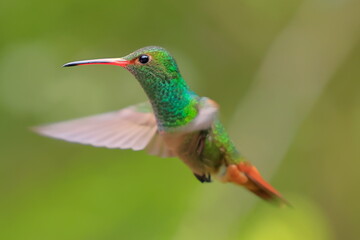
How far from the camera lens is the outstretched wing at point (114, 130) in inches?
63.7

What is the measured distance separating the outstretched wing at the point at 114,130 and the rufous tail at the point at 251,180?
10.5 inches

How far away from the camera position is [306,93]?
3.47 meters

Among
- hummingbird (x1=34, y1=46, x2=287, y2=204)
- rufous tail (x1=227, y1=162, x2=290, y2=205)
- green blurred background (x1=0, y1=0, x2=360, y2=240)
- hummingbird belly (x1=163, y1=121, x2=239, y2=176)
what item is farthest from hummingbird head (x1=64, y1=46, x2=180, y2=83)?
green blurred background (x1=0, y1=0, x2=360, y2=240)

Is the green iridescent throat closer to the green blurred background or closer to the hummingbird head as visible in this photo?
the hummingbird head

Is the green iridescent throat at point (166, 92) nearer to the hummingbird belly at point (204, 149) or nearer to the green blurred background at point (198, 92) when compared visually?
the hummingbird belly at point (204, 149)

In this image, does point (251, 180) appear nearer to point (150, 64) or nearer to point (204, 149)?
point (204, 149)

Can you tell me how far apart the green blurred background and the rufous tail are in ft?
2.89

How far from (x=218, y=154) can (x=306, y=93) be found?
176 centimetres

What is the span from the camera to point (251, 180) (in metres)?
1.86

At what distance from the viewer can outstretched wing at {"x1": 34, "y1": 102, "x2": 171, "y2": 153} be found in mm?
1619

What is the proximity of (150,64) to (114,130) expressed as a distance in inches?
13.6

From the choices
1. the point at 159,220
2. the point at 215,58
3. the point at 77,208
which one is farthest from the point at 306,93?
the point at 77,208

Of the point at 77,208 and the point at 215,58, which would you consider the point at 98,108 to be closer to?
the point at 77,208

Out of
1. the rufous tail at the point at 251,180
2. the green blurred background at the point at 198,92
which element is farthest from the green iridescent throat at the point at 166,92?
the green blurred background at the point at 198,92
